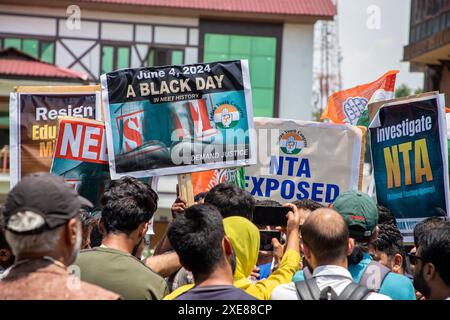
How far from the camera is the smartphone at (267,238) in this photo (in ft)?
13.2

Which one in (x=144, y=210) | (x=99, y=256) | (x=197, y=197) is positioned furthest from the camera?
(x=197, y=197)

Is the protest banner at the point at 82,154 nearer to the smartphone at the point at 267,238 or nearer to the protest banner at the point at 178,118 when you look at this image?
the protest banner at the point at 178,118

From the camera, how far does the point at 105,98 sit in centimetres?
533

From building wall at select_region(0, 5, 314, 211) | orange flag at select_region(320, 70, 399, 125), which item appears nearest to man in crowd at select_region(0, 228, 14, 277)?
orange flag at select_region(320, 70, 399, 125)

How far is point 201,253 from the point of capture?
3.03 metres

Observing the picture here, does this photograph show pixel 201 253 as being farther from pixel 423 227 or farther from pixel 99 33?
pixel 99 33

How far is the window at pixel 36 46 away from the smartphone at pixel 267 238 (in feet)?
66.7

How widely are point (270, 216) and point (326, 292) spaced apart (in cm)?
118

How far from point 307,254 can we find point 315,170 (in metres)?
2.73

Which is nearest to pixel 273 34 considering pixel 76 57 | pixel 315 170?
pixel 76 57

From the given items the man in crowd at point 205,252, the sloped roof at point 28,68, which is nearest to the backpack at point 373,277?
the man in crowd at point 205,252

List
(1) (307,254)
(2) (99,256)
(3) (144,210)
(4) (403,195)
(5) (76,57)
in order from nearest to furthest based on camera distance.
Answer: (1) (307,254) < (2) (99,256) < (3) (144,210) < (4) (403,195) < (5) (76,57)

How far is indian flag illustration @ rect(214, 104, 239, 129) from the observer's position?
535cm

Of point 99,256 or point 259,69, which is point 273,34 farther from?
point 99,256
